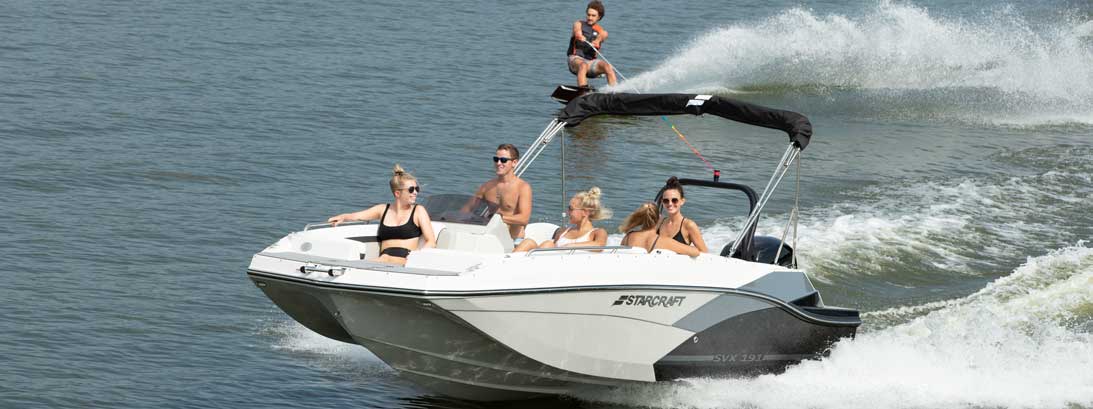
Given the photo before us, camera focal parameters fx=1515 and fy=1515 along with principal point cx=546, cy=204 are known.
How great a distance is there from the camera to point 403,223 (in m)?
9.70

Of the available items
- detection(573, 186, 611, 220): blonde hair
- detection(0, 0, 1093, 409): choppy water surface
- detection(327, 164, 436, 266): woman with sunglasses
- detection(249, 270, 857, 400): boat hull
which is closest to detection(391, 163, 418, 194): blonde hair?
detection(327, 164, 436, 266): woman with sunglasses

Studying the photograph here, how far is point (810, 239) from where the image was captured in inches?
575

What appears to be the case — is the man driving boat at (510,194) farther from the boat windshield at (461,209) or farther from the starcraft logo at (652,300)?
the starcraft logo at (652,300)

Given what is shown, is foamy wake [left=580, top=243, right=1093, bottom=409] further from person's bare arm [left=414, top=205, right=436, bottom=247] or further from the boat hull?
person's bare arm [left=414, top=205, right=436, bottom=247]

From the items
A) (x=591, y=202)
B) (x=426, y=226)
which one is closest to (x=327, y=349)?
(x=426, y=226)

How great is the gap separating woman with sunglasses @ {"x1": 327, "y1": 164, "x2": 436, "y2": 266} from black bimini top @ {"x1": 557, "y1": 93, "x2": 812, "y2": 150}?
1690 millimetres

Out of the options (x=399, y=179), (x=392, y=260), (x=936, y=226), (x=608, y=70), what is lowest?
(x=936, y=226)

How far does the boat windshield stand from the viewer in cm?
1009

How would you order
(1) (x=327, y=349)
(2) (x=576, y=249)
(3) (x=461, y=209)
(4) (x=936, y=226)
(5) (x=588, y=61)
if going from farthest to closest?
1. (5) (x=588, y=61)
2. (4) (x=936, y=226)
3. (1) (x=327, y=349)
4. (3) (x=461, y=209)
5. (2) (x=576, y=249)

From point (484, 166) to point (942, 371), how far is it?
794cm

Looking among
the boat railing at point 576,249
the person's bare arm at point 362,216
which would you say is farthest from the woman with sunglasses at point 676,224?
the person's bare arm at point 362,216

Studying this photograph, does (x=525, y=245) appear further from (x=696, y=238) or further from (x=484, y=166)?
(x=484, y=166)

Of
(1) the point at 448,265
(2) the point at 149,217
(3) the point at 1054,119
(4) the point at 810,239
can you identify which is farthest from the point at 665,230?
(3) the point at 1054,119

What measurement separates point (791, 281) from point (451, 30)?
18.2m
